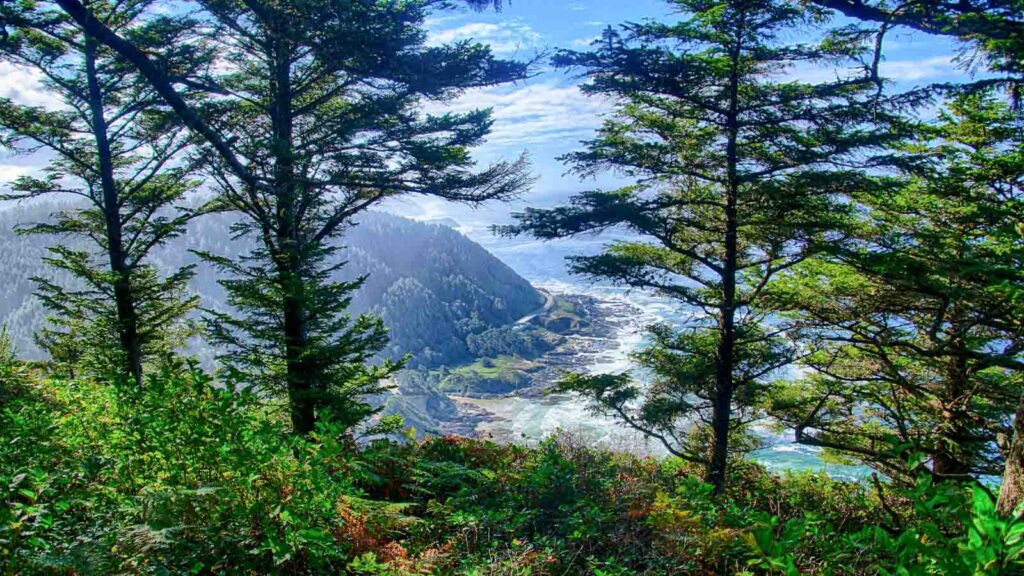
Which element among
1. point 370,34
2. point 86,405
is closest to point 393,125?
point 370,34

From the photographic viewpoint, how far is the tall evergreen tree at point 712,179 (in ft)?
30.1

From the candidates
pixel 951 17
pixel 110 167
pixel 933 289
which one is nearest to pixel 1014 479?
pixel 951 17

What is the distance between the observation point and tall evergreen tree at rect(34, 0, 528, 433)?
30.0 ft

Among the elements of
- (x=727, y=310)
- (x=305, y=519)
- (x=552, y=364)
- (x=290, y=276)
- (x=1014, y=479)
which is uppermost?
(x=290, y=276)

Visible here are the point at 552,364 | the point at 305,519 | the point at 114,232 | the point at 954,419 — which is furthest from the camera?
the point at 552,364

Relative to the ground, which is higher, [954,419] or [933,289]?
[933,289]

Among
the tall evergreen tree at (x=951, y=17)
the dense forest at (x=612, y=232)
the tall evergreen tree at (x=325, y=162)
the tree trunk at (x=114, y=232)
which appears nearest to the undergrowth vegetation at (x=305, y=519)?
the dense forest at (x=612, y=232)

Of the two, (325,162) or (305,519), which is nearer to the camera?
(305,519)

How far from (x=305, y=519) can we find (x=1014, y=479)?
13.7 ft

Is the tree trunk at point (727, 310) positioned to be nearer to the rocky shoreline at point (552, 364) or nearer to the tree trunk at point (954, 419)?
the tree trunk at point (954, 419)

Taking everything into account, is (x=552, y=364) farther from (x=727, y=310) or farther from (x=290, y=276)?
(x=290, y=276)

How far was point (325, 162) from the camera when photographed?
9.95 metres

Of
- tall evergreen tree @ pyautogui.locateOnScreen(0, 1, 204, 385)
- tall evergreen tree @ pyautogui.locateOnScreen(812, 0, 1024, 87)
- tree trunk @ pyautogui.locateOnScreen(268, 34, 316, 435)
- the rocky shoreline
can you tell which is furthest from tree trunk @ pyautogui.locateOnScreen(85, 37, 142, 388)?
the rocky shoreline

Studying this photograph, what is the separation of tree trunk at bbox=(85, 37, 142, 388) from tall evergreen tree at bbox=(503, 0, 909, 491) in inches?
403
